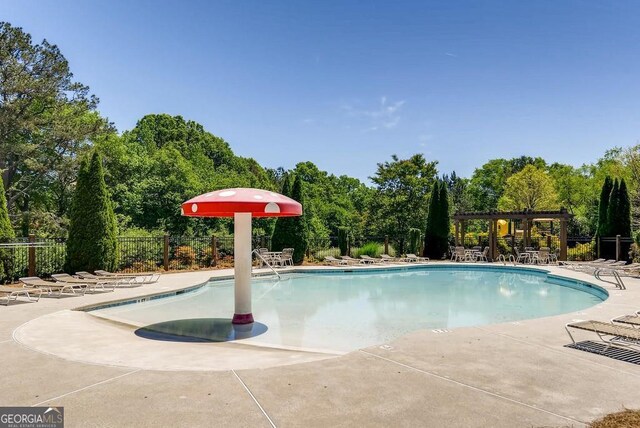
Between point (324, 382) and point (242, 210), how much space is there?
130 inches

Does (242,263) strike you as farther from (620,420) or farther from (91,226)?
(91,226)

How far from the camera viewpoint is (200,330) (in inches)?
279

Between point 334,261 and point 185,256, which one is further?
point 334,261

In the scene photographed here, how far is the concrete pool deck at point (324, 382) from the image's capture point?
10.2 ft

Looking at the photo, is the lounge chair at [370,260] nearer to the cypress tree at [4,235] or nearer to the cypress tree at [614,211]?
the cypress tree at [614,211]

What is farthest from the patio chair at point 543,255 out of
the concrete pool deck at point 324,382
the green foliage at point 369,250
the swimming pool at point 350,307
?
the concrete pool deck at point 324,382

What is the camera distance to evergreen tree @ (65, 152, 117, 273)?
12.6 m

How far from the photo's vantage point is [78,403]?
330 cm

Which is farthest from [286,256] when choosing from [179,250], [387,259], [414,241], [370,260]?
[414,241]

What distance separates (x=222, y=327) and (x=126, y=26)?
11661mm

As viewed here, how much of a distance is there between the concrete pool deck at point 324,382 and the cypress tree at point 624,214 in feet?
57.4

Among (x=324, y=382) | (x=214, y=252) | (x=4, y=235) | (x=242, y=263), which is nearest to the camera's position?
(x=324, y=382)

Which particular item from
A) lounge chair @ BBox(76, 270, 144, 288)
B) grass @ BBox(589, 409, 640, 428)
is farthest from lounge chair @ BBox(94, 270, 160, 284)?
grass @ BBox(589, 409, 640, 428)

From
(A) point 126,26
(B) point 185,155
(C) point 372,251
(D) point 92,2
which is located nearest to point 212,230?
(C) point 372,251
